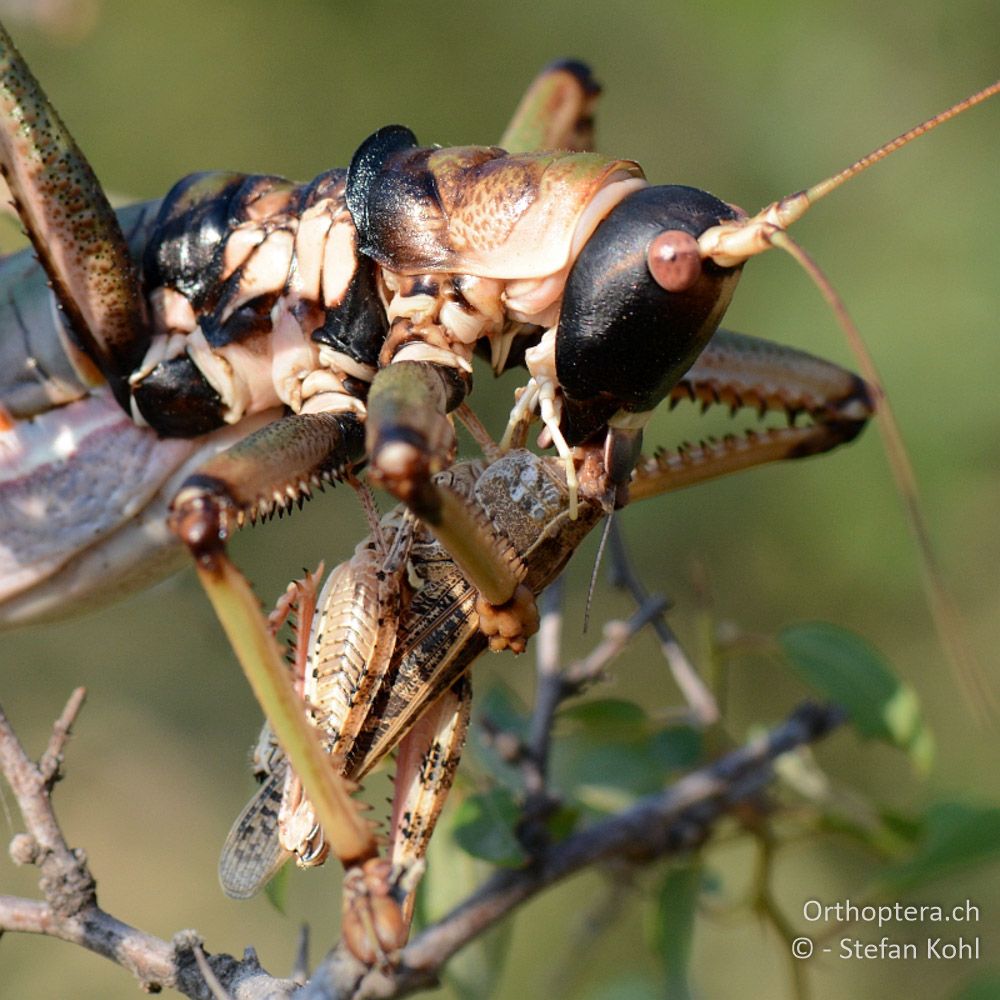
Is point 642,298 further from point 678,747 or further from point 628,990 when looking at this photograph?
point 628,990

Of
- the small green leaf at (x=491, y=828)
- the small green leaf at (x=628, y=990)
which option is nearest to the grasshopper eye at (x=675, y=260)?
the small green leaf at (x=491, y=828)

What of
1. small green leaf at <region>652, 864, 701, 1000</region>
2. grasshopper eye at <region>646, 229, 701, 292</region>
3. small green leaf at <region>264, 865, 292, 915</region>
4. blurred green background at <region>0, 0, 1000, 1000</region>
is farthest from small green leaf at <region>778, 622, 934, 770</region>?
blurred green background at <region>0, 0, 1000, 1000</region>

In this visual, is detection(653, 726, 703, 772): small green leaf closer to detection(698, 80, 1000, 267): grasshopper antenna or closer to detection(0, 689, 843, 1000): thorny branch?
detection(0, 689, 843, 1000): thorny branch

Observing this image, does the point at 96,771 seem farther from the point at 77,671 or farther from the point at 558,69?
the point at 558,69

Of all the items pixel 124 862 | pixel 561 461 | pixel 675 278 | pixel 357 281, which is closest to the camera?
pixel 675 278

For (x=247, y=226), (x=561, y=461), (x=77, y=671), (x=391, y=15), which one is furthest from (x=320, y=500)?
(x=561, y=461)
